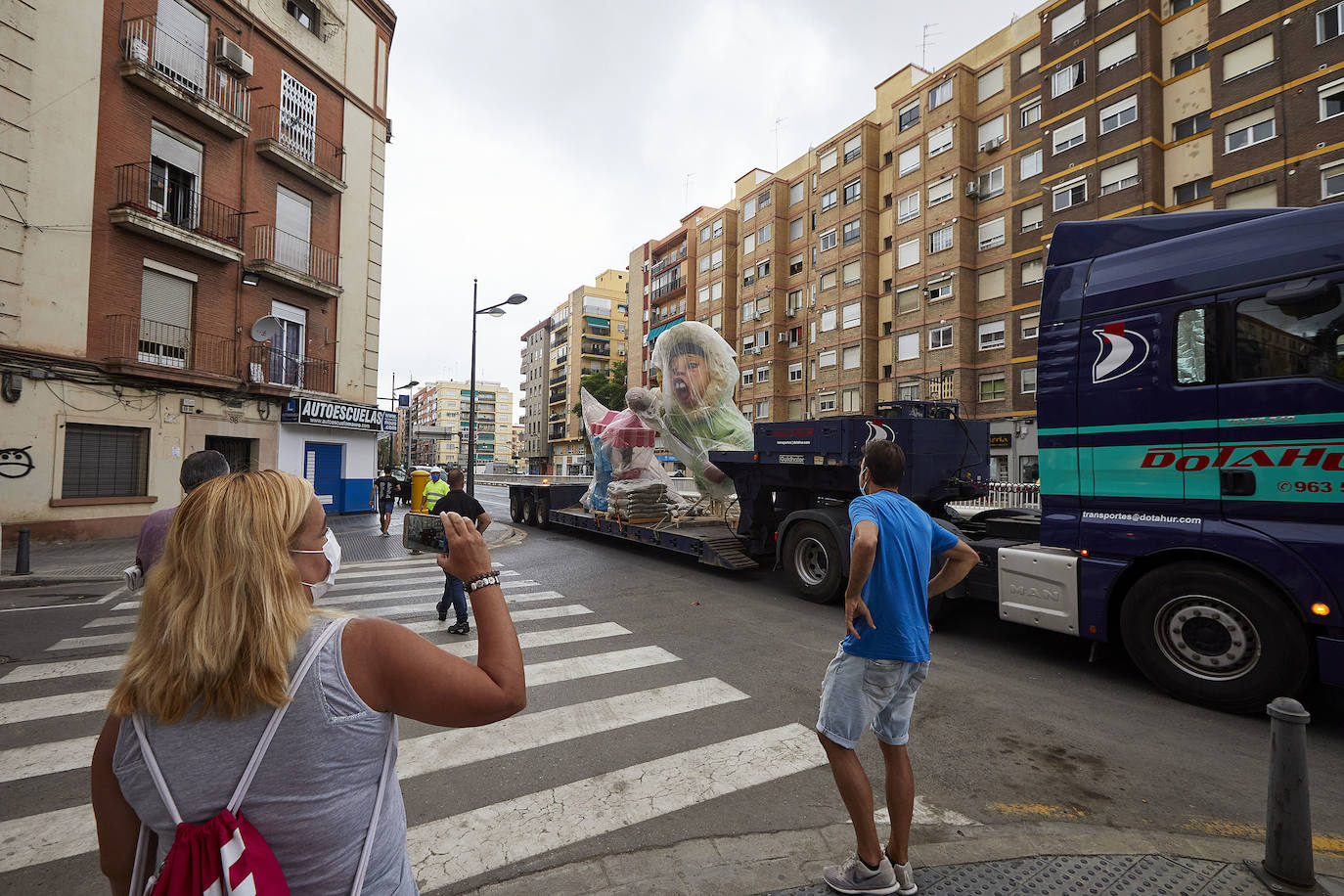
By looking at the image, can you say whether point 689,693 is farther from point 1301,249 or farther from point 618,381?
point 618,381

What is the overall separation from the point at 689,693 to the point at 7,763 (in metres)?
4.37

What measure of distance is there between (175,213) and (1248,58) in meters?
35.8

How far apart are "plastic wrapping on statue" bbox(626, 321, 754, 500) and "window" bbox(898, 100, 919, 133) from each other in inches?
1246

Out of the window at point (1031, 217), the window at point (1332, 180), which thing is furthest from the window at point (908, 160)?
the window at point (1332, 180)

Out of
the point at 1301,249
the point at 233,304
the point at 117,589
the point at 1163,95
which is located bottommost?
the point at 117,589

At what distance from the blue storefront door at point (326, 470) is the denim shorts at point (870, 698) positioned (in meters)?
20.6

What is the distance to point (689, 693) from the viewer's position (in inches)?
199

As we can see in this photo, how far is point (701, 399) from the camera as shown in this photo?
11398mm

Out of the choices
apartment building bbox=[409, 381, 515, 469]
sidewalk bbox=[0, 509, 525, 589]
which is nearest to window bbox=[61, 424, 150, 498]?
sidewalk bbox=[0, 509, 525, 589]

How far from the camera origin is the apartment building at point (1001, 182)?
2320 centimetres

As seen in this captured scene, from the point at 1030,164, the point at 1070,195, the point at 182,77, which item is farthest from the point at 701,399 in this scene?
the point at 1030,164

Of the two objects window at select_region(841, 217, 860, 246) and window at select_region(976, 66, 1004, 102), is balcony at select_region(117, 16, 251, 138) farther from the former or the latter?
window at select_region(976, 66, 1004, 102)

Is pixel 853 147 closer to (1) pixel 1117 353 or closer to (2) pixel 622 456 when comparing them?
(2) pixel 622 456

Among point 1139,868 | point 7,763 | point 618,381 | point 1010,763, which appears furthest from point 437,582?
point 618,381
